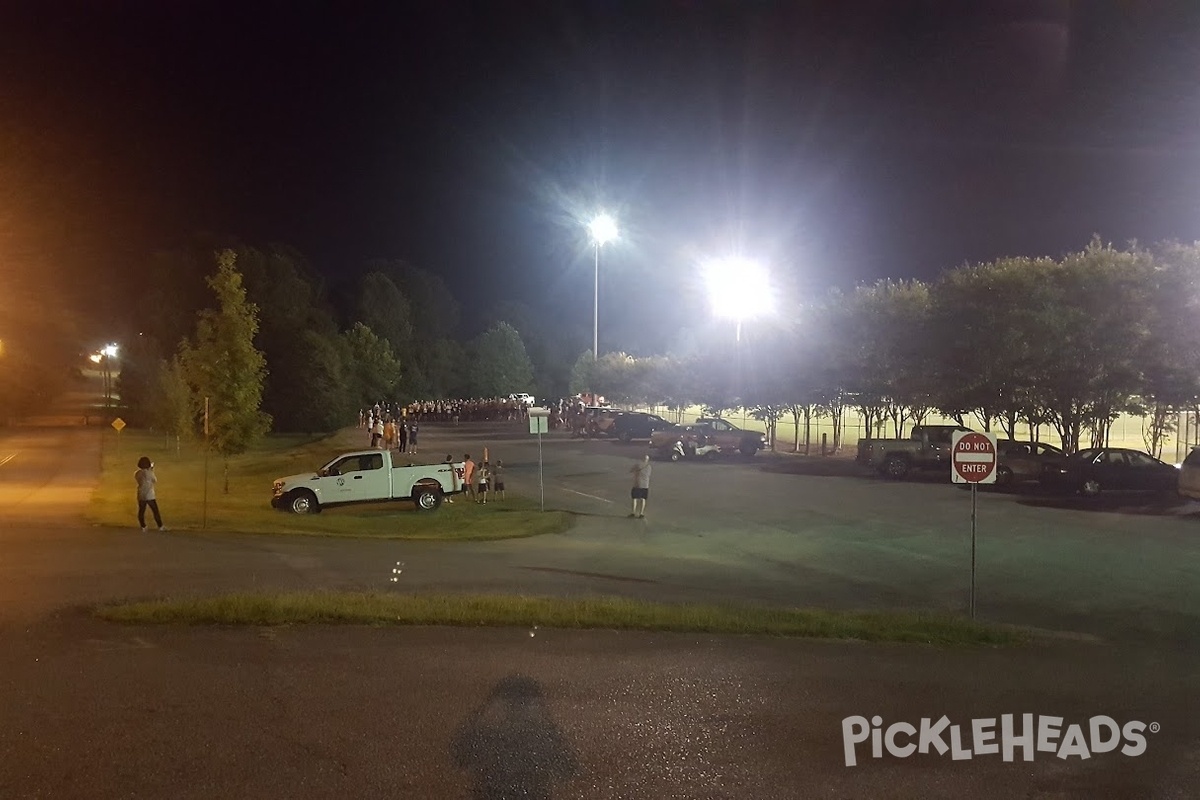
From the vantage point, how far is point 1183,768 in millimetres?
6777

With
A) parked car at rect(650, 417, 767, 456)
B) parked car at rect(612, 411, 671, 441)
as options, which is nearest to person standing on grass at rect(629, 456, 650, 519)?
parked car at rect(650, 417, 767, 456)

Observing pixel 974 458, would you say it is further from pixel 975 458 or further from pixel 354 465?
pixel 354 465

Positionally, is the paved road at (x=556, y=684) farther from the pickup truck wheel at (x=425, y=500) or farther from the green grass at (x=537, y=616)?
the pickup truck wheel at (x=425, y=500)

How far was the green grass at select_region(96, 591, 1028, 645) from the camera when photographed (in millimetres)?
10883

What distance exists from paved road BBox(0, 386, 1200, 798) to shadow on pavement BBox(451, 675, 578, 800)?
0.9 inches

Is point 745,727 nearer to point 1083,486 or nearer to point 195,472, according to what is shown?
point 1083,486

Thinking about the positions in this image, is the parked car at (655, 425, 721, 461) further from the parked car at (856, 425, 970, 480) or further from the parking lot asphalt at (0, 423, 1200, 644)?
the parking lot asphalt at (0, 423, 1200, 644)

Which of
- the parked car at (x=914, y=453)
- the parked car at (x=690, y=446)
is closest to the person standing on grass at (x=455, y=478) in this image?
the parked car at (x=914, y=453)

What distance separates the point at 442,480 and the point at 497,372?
269 ft

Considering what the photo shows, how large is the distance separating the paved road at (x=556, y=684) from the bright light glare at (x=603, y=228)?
34595mm

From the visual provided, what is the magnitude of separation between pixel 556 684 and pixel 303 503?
59.5 ft

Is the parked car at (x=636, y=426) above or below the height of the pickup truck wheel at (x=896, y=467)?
above

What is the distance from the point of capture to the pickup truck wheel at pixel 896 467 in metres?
33.7

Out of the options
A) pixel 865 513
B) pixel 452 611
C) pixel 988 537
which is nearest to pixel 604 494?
pixel 865 513
